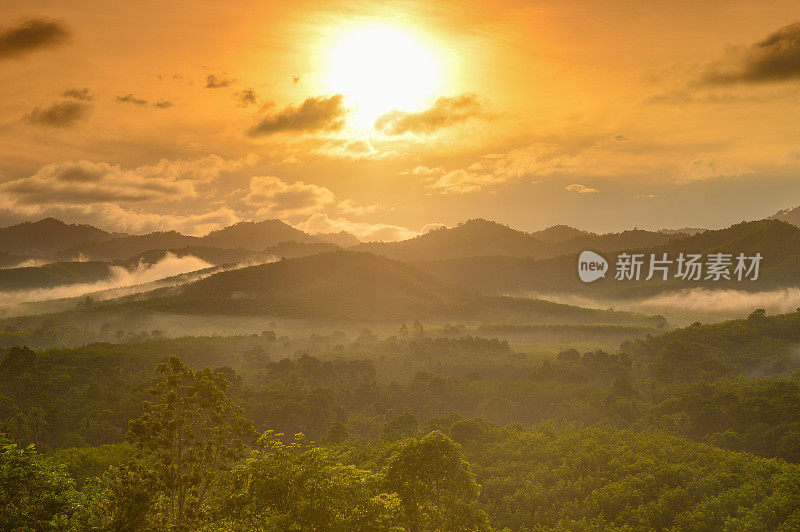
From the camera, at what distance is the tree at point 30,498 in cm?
4403

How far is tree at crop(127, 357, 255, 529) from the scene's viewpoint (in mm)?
40062

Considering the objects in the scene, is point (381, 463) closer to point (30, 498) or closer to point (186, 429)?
point (30, 498)

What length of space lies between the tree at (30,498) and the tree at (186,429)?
9.80 meters

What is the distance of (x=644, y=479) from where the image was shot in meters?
102

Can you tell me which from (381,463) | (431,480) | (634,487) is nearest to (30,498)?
(431,480)

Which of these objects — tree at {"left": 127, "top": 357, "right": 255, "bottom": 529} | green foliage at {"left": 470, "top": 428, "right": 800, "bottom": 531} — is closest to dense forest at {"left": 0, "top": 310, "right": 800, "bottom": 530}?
tree at {"left": 127, "top": 357, "right": 255, "bottom": 529}

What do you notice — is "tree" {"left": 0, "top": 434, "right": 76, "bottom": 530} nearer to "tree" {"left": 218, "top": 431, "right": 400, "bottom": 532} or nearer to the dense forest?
the dense forest

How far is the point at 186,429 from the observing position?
4094 cm

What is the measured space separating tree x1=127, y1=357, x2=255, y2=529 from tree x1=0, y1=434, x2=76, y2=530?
32.2 feet

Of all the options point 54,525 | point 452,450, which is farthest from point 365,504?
point 54,525

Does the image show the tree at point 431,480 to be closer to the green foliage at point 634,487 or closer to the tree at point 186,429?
the tree at point 186,429

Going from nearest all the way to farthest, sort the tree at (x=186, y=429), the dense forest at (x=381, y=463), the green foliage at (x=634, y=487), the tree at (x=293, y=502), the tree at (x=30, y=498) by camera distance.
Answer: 1. the tree at (x=186, y=429)
2. the dense forest at (x=381, y=463)
3. the tree at (x=30, y=498)
4. the tree at (x=293, y=502)
5. the green foliage at (x=634, y=487)

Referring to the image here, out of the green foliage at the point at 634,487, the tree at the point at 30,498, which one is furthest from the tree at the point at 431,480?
the green foliage at the point at 634,487

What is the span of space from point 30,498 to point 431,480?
104 ft
